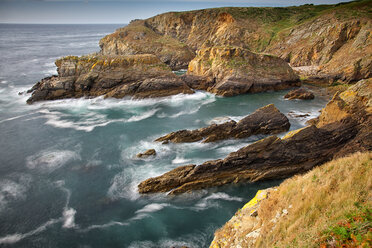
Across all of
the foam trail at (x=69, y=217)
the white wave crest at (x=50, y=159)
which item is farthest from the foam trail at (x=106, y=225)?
the white wave crest at (x=50, y=159)

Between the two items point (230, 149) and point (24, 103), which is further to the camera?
point (24, 103)

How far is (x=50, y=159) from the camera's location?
2120 centimetres

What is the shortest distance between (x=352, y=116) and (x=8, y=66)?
7126 cm

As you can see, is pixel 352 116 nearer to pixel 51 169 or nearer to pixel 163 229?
pixel 163 229

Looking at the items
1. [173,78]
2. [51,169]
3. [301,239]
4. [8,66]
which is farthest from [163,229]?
[8,66]

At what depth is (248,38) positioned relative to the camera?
68625 mm

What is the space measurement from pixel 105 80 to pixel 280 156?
96.4ft

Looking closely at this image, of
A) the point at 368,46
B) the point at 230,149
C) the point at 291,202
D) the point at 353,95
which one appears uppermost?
the point at 368,46

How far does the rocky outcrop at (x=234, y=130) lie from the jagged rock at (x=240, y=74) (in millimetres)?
15047

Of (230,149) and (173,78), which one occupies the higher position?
(173,78)

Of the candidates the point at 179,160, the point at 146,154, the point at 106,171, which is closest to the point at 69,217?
the point at 106,171

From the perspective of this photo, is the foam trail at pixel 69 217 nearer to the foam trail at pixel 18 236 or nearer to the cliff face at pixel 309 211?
the foam trail at pixel 18 236

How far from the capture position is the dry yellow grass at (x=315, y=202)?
6777mm

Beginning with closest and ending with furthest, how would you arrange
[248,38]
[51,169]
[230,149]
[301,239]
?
[301,239], [51,169], [230,149], [248,38]
